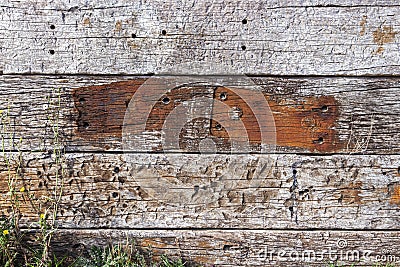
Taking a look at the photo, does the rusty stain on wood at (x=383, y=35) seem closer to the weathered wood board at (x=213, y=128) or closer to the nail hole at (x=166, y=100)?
the weathered wood board at (x=213, y=128)

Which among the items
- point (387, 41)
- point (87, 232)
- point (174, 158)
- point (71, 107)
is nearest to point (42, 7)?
point (71, 107)

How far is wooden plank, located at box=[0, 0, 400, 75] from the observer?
7.52 feet

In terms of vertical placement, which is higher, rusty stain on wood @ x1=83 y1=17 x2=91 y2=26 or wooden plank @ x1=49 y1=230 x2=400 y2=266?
rusty stain on wood @ x1=83 y1=17 x2=91 y2=26

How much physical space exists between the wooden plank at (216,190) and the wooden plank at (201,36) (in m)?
0.51

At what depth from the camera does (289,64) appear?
2.35 meters

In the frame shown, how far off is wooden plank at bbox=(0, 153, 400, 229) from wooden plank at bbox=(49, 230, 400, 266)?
5cm

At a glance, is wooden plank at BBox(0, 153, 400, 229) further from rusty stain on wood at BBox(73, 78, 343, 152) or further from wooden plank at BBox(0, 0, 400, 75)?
wooden plank at BBox(0, 0, 400, 75)

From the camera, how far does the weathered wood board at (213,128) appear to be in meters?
2.30

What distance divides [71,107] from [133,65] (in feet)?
1.37

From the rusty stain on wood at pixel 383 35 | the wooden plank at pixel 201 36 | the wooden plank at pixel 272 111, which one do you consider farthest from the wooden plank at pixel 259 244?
the rusty stain on wood at pixel 383 35

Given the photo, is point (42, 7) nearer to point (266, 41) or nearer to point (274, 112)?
point (266, 41)

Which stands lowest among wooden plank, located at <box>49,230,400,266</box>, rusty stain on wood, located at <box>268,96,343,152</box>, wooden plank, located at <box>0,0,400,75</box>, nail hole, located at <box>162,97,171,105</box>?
wooden plank, located at <box>49,230,400,266</box>

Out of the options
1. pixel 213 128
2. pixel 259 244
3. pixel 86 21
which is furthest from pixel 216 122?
pixel 86 21

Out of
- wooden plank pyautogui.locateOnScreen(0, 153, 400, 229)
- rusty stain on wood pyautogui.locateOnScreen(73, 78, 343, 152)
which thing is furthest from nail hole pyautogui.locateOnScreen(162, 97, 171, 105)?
wooden plank pyautogui.locateOnScreen(0, 153, 400, 229)
